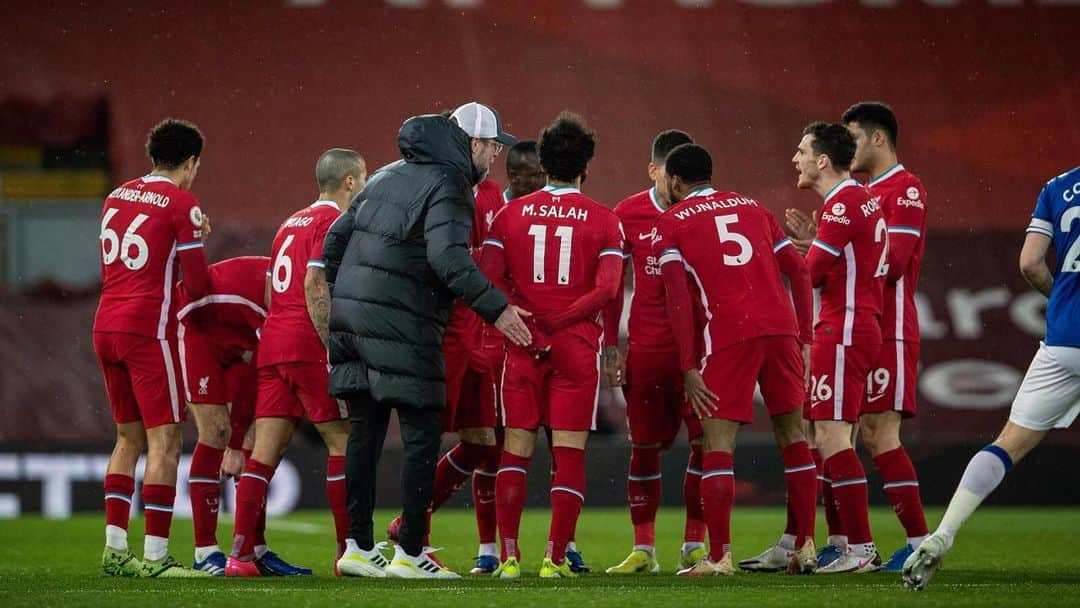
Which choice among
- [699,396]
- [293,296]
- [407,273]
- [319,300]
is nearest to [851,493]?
[699,396]

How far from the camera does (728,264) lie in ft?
24.8

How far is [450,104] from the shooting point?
717 inches

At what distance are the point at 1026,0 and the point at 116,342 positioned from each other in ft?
48.8

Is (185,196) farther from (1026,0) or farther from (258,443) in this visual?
(1026,0)

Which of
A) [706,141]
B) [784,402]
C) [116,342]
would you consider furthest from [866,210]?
[706,141]

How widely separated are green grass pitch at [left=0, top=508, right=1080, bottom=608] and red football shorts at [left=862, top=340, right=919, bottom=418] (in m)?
0.91

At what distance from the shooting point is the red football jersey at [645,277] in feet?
27.1

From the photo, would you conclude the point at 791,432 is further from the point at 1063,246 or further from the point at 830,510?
the point at 1063,246

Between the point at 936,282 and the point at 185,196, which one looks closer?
the point at 185,196

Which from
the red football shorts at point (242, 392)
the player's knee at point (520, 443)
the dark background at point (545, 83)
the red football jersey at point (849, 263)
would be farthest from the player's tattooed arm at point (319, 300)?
the dark background at point (545, 83)

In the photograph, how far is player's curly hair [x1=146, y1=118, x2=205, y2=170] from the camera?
788 centimetres

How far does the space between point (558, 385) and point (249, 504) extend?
1.71 meters

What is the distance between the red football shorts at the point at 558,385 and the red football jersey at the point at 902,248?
1.81 metres

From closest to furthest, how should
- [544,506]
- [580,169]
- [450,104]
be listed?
[580,169], [544,506], [450,104]
